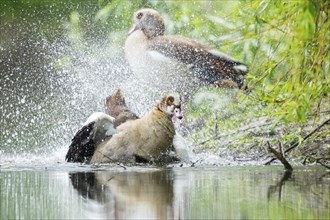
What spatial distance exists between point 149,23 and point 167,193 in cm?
805

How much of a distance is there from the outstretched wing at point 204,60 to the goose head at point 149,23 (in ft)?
1.41

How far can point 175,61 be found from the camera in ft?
44.3

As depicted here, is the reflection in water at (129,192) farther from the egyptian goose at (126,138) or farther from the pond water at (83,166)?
the egyptian goose at (126,138)

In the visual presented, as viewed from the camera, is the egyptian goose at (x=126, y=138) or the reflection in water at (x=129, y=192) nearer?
the reflection in water at (x=129, y=192)

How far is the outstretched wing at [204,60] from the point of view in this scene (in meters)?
13.3

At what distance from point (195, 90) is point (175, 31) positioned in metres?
2.04

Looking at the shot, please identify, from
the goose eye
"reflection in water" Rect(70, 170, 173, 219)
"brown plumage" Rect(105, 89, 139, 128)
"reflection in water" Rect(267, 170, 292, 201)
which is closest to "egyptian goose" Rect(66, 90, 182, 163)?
"brown plumage" Rect(105, 89, 139, 128)

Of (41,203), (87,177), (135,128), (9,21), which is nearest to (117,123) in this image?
(135,128)

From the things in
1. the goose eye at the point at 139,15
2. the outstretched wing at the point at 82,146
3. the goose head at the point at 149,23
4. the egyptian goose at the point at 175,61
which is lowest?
the outstretched wing at the point at 82,146

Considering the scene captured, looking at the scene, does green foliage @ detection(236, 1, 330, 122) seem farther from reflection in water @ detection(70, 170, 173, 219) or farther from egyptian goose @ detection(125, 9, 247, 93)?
egyptian goose @ detection(125, 9, 247, 93)

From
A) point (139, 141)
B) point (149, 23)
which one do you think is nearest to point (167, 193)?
point (139, 141)

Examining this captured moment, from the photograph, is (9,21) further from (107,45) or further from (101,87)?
(101,87)

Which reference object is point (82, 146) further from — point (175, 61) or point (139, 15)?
point (139, 15)

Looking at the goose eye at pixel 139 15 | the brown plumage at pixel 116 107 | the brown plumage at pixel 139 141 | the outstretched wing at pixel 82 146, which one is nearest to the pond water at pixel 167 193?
the brown plumage at pixel 139 141
